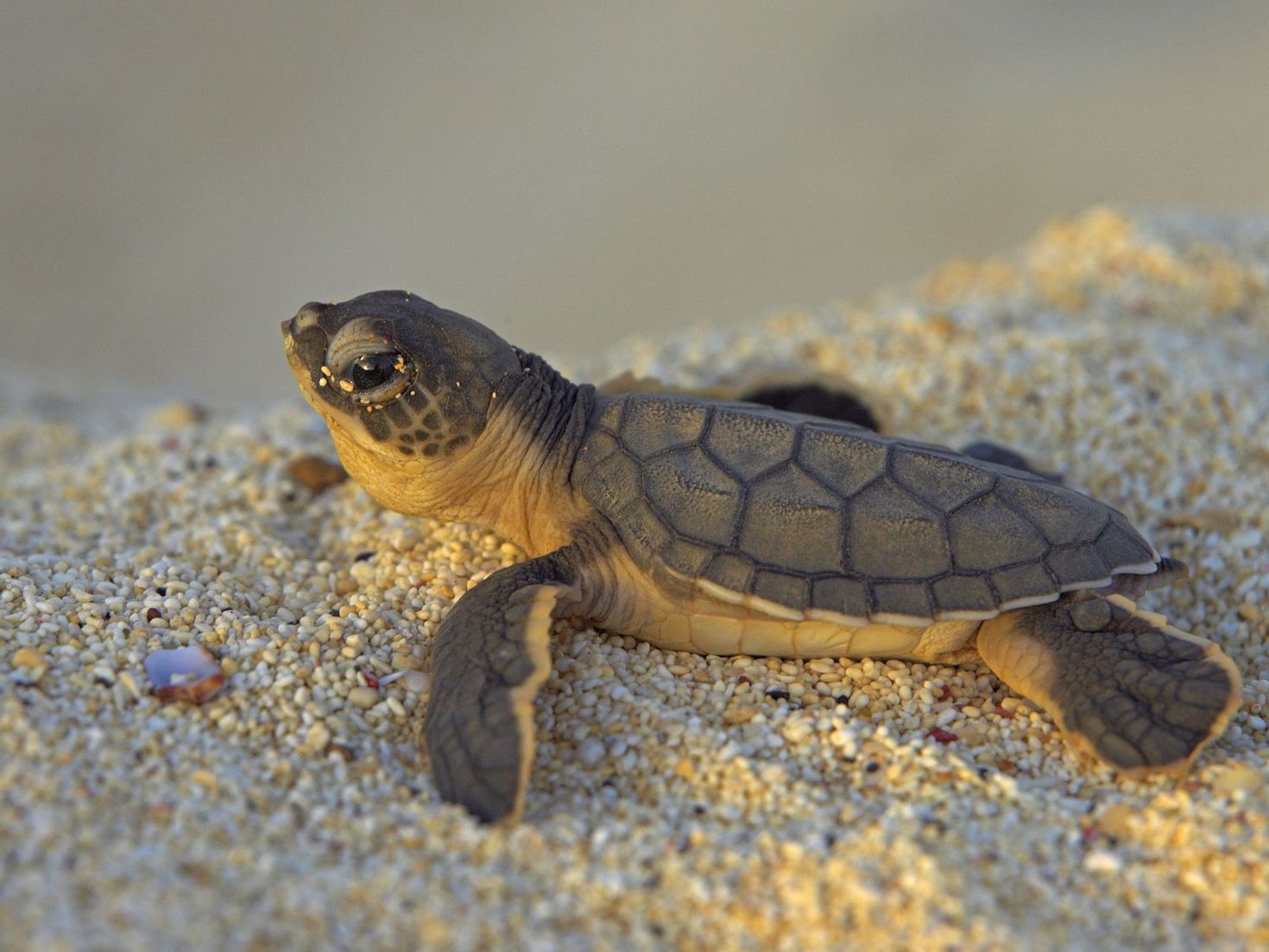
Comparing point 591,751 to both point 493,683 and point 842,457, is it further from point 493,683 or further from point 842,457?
point 842,457

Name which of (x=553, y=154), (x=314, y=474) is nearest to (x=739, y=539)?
(x=314, y=474)

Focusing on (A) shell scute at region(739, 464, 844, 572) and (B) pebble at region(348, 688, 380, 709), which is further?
(A) shell scute at region(739, 464, 844, 572)

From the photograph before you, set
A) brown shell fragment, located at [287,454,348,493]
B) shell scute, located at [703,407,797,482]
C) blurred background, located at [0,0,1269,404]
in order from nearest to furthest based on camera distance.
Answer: shell scute, located at [703,407,797,482]
brown shell fragment, located at [287,454,348,493]
blurred background, located at [0,0,1269,404]

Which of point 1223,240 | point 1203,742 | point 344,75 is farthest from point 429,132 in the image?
point 1203,742

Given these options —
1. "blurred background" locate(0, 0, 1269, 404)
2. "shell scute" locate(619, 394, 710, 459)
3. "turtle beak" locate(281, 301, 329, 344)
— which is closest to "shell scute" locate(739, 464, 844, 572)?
"shell scute" locate(619, 394, 710, 459)

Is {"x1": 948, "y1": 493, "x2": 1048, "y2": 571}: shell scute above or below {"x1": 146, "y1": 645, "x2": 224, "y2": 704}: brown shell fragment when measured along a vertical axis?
below

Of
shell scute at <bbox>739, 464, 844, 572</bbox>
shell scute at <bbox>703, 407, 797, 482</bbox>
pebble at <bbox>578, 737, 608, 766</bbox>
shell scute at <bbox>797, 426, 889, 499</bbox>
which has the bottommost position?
pebble at <bbox>578, 737, 608, 766</bbox>

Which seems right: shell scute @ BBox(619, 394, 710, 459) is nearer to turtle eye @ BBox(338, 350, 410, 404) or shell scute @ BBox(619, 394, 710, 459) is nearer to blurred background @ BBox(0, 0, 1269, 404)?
turtle eye @ BBox(338, 350, 410, 404)

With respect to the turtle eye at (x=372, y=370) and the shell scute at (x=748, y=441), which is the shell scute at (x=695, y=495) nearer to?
the shell scute at (x=748, y=441)
